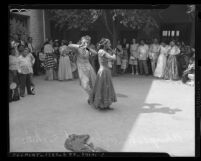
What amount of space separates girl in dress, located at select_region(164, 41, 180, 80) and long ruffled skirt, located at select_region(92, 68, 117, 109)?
84cm

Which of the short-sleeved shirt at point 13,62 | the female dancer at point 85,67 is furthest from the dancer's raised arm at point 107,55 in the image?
the short-sleeved shirt at point 13,62

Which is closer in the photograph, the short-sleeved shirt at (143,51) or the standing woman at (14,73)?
the standing woman at (14,73)

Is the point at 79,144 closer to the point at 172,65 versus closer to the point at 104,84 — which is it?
the point at 172,65

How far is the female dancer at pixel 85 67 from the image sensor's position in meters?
4.78

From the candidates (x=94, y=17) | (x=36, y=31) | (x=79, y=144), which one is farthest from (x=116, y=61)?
(x=79, y=144)

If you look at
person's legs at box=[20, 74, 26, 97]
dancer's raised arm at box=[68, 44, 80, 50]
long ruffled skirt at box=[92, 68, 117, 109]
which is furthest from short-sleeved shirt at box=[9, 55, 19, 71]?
long ruffled skirt at box=[92, 68, 117, 109]

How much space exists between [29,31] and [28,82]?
0.65m

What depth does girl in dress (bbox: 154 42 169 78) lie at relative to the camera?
4.72m

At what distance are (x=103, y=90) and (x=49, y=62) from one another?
1.50 m

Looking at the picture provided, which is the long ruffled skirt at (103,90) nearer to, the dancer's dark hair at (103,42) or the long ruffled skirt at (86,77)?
the long ruffled skirt at (86,77)

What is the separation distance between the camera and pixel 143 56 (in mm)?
4938

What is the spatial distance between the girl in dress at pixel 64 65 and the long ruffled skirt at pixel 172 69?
1.42 meters

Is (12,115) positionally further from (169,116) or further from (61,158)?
(169,116)
